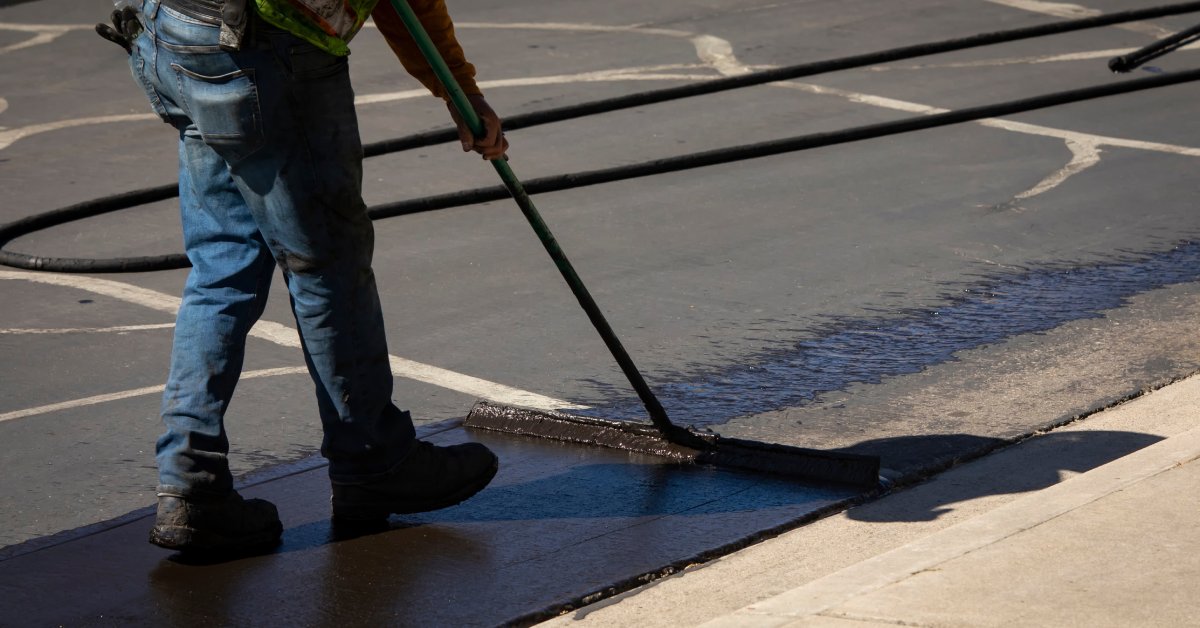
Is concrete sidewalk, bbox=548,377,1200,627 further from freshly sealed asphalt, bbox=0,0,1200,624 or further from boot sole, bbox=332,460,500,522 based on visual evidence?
boot sole, bbox=332,460,500,522

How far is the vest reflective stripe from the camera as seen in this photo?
12.4 feet

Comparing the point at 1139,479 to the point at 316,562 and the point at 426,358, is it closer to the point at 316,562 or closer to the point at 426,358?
the point at 316,562

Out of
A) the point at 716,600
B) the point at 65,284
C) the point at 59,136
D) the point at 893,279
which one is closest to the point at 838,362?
the point at 893,279

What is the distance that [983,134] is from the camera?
955cm

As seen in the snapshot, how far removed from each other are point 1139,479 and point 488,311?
9.81 feet

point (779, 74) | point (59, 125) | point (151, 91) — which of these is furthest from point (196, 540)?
point (779, 74)

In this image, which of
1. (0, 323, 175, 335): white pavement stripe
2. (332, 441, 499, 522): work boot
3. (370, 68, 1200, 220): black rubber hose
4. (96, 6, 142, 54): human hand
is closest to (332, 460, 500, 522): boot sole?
(332, 441, 499, 522): work boot

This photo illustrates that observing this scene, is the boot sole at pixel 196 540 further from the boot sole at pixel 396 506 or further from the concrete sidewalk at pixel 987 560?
the concrete sidewalk at pixel 987 560

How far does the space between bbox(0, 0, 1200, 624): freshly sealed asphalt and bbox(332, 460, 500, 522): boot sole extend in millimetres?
77

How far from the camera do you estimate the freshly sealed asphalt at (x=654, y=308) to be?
13.9ft

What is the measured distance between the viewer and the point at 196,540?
3.99m

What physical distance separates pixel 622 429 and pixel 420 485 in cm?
83

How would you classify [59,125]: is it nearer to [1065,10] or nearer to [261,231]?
[261,231]

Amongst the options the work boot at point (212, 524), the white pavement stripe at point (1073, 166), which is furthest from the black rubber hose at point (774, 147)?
the work boot at point (212, 524)
